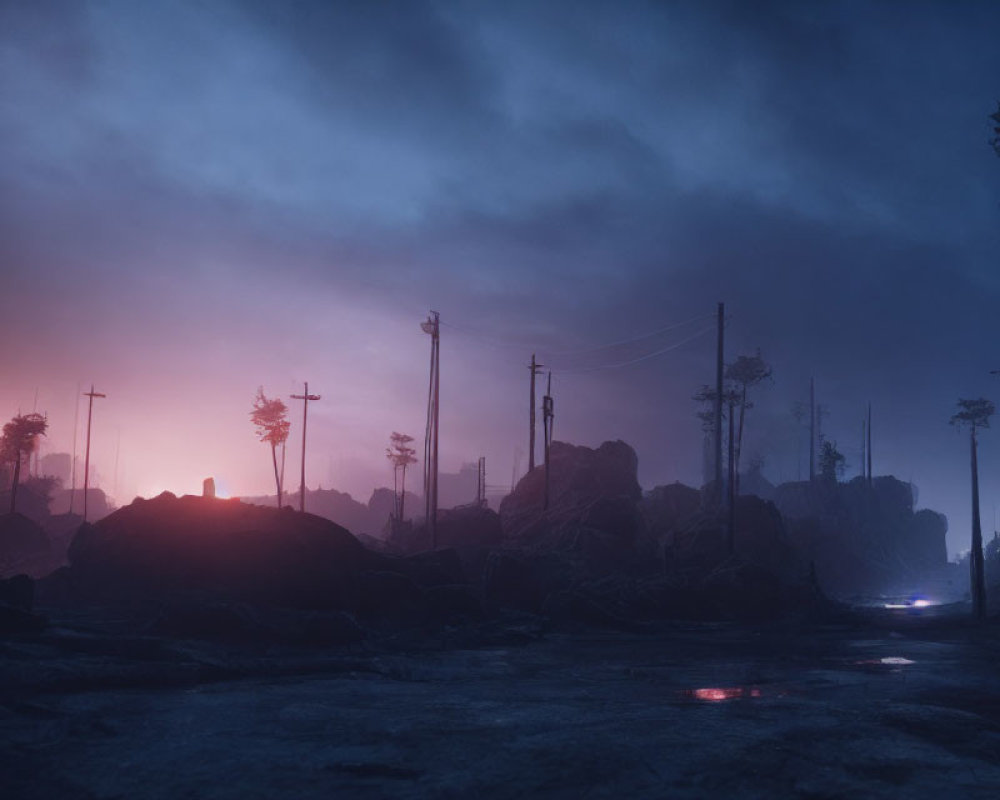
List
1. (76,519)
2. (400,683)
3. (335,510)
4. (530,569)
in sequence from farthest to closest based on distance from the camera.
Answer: (335,510) → (76,519) → (530,569) → (400,683)

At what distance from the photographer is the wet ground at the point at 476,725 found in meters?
8.91

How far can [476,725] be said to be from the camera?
40.8 ft

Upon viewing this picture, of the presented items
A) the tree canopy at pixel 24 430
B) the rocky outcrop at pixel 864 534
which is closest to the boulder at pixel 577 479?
the rocky outcrop at pixel 864 534

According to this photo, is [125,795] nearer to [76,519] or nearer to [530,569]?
[530,569]

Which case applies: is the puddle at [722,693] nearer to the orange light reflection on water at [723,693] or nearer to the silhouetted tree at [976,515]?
the orange light reflection on water at [723,693]

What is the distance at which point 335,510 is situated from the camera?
131750mm

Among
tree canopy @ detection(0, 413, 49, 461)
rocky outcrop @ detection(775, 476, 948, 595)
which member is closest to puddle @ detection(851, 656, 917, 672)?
rocky outcrop @ detection(775, 476, 948, 595)

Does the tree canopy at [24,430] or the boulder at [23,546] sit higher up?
the tree canopy at [24,430]

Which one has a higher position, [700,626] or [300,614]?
[300,614]

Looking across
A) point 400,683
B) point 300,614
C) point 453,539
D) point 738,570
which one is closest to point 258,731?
point 400,683

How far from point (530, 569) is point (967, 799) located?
35105 mm

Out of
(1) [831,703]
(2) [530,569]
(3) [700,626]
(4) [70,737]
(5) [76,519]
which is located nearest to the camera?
(4) [70,737]

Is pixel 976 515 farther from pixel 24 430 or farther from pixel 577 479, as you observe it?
pixel 24 430

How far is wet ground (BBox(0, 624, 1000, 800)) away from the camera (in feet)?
29.2
